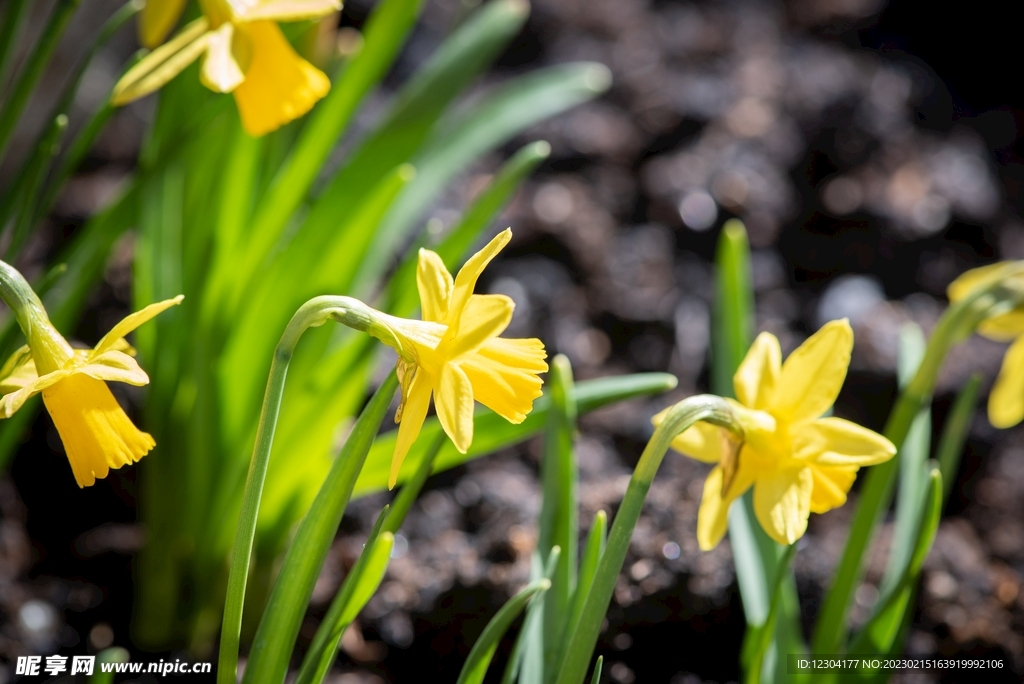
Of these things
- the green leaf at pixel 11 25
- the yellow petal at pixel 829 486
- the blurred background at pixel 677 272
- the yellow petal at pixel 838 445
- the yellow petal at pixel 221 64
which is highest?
the green leaf at pixel 11 25

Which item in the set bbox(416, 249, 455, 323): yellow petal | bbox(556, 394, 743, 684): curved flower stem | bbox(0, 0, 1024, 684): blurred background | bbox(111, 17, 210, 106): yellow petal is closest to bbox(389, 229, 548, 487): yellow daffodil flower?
bbox(416, 249, 455, 323): yellow petal

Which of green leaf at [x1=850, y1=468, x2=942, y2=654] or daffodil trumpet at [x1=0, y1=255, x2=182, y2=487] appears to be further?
green leaf at [x1=850, y1=468, x2=942, y2=654]

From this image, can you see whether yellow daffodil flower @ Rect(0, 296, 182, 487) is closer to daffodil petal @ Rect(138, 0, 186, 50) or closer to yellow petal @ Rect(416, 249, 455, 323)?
yellow petal @ Rect(416, 249, 455, 323)

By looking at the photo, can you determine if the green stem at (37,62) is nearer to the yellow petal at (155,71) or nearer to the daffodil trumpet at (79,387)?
the yellow petal at (155,71)

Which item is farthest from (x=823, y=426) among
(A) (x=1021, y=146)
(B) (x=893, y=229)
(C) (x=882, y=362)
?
(A) (x=1021, y=146)

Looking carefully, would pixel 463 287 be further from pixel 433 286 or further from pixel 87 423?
pixel 87 423

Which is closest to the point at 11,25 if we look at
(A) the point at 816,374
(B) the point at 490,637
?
(B) the point at 490,637

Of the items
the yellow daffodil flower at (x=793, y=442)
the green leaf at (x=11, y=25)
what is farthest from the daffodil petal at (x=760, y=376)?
the green leaf at (x=11, y=25)

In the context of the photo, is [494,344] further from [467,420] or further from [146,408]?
[146,408]
